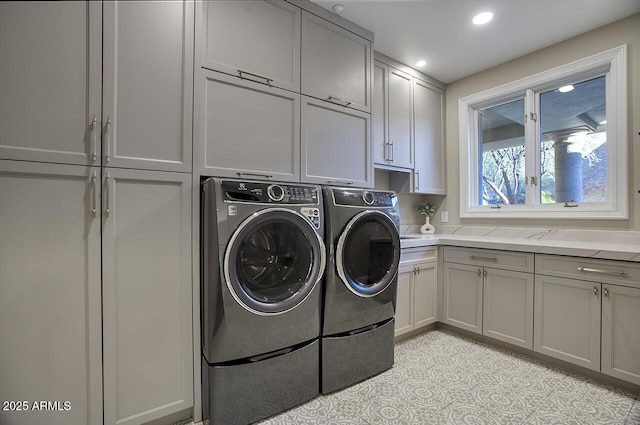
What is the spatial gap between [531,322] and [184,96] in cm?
267

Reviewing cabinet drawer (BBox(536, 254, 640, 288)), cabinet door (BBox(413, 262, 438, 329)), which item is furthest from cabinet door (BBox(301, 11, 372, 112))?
cabinet drawer (BBox(536, 254, 640, 288))

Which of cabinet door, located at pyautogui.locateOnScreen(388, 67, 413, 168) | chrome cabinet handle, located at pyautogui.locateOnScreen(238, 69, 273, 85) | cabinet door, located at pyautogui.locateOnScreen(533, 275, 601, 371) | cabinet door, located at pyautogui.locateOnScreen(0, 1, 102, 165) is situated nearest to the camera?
cabinet door, located at pyautogui.locateOnScreen(0, 1, 102, 165)

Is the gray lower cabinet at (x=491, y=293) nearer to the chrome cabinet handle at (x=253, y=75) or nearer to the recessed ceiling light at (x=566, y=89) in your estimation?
the recessed ceiling light at (x=566, y=89)

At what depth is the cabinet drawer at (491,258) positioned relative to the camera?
219 cm

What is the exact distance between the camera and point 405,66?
2869 mm

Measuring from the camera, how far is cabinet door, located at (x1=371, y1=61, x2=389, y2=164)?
103 inches

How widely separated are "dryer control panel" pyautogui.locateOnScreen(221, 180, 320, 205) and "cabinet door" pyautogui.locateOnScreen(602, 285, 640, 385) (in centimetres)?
187

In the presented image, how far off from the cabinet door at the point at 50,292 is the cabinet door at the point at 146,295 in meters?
0.05

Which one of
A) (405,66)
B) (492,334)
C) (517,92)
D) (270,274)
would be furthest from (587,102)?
(270,274)

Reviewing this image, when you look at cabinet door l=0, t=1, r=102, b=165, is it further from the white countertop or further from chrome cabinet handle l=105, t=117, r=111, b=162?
the white countertop

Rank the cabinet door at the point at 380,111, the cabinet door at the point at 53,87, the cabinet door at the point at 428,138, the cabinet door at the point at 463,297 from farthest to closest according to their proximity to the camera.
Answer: the cabinet door at the point at 428,138, the cabinet door at the point at 380,111, the cabinet door at the point at 463,297, the cabinet door at the point at 53,87

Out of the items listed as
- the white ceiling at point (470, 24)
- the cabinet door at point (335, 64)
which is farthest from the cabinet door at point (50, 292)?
the white ceiling at point (470, 24)

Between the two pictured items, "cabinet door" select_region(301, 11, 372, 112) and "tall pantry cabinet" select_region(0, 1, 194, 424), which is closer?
"tall pantry cabinet" select_region(0, 1, 194, 424)

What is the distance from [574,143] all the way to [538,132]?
29 cm
